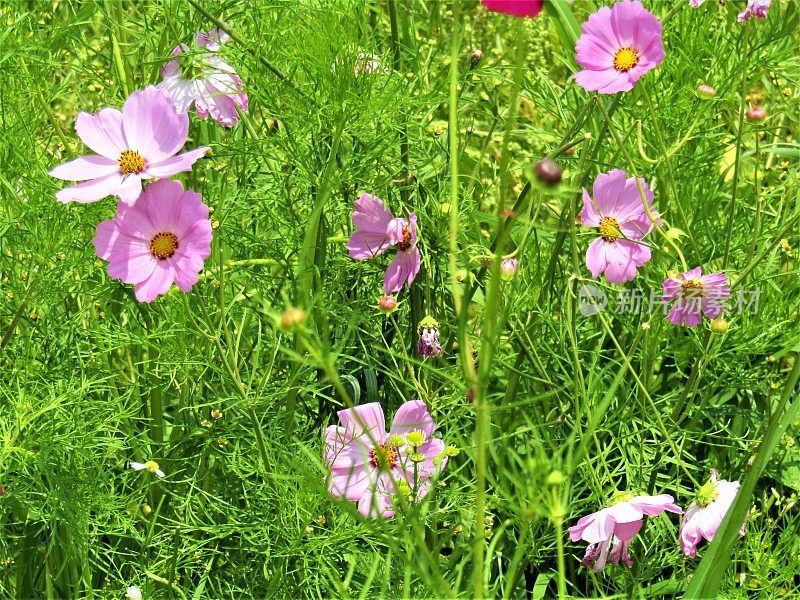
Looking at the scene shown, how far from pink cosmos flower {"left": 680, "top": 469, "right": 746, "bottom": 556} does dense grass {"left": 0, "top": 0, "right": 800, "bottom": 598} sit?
43 millimetres

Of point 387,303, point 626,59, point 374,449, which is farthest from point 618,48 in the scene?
point 374,449

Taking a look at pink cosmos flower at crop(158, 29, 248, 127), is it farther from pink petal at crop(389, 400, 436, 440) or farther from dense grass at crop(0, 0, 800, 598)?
pink petal at crop(389, 400, 436, 440)

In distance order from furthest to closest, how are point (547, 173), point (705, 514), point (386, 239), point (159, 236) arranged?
point (386, 239), point (705, 514), point (159, 236), point (547, 173)

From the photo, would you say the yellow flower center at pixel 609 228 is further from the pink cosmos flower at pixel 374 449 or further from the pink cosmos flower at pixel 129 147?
the pink cosmos flower at pixel 129 147

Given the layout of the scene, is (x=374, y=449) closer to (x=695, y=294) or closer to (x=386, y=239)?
(x=386, y=239)

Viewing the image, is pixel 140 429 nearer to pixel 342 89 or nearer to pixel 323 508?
pixel 323 508

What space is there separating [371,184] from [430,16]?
0.90ft

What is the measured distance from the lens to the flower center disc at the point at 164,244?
876 mm

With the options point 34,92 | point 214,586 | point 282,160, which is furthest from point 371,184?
point 214,586

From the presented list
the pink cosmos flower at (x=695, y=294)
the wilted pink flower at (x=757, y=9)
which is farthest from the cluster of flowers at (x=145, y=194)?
the wilted pink flower at (x=757, y=9)

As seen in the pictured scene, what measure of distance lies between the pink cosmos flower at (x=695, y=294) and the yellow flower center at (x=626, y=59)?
0.65ft

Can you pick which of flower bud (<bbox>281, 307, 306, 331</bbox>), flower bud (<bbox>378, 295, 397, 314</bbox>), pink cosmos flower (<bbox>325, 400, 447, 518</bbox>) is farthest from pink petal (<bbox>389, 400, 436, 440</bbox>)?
flower bud (<bbox>281, 307, 306, 331</bbox>)

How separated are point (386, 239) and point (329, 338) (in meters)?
0.18

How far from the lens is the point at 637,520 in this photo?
0.93m
